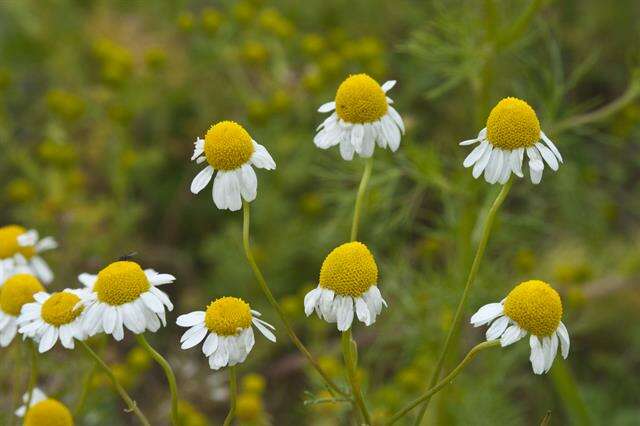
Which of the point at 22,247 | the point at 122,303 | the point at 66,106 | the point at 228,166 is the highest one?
the point at 228,166

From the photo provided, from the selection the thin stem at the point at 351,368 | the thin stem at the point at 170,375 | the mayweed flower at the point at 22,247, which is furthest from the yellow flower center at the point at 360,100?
the mayweed flower at the point at 22,247

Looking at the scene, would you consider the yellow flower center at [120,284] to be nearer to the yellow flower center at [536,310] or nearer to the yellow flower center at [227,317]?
the yellow flower center at [227,317]

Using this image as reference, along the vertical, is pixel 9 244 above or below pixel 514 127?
below

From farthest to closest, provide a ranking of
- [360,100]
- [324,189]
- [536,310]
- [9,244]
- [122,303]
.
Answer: [324,189], [9,244], [360,100], [122,303], [536,310]

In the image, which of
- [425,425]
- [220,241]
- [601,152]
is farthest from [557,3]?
[425,425]

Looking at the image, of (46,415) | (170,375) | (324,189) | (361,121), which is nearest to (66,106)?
(324,189)

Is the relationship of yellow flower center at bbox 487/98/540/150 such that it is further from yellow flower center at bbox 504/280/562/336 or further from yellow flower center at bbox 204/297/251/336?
yellow flower center at bbox 204/297/251/336

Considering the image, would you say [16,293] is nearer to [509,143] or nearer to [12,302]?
[12,302]
